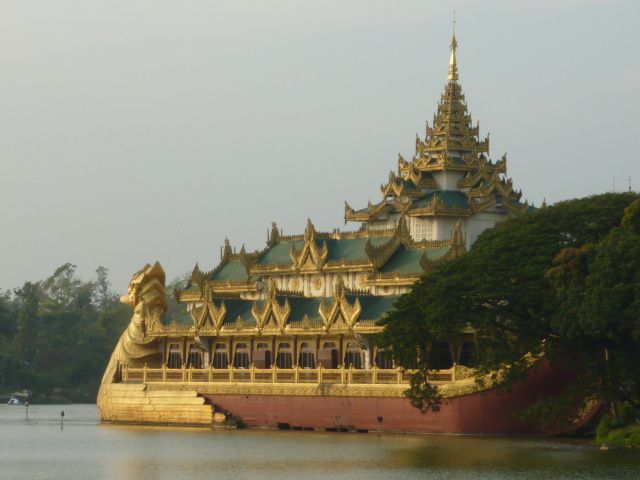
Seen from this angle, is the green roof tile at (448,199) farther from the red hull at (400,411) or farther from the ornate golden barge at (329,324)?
the red hull at (400,411)

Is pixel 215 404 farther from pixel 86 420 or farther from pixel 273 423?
pixel 86 420

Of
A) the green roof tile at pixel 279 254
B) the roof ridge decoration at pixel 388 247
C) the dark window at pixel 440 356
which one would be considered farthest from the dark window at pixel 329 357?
the green roof tile at pixel 279 254

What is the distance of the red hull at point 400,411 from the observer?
1957 inches

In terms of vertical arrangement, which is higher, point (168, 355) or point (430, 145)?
point (430, 145)

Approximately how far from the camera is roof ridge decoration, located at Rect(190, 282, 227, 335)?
6084cm

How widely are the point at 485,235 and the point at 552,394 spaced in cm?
530

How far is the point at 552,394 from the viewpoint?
49.7m

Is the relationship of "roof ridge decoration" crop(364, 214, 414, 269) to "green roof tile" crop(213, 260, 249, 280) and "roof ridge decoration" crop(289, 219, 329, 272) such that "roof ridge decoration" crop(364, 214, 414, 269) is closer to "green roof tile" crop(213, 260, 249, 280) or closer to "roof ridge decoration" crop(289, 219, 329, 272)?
"roof ridge decoration" crop(289, 219, 329, 272)

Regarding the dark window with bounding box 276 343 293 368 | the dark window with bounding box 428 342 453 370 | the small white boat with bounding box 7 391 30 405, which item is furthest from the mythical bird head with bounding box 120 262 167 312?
the small white boat with bounding box 7 391 30 405

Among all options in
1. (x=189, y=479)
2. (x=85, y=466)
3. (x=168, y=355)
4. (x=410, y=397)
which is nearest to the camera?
(x=189, y=479)

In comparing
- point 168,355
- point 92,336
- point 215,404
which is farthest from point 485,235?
point 92,336

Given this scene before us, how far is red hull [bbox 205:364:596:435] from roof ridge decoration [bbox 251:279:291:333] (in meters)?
2.52

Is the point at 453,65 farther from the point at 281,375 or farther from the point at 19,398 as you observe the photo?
the point at 19,398

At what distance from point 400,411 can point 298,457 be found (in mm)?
8753
